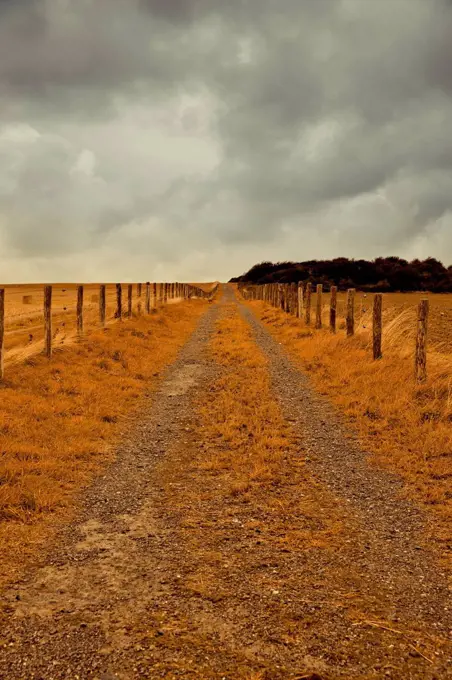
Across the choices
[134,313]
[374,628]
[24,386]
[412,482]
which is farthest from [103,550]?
[134,313]

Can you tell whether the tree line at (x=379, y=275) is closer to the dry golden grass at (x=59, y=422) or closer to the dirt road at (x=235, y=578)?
the dry golden grass at (x=59, y=422)

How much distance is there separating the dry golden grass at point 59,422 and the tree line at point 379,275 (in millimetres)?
60881

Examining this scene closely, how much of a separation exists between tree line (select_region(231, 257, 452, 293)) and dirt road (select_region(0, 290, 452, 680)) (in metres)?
67.8

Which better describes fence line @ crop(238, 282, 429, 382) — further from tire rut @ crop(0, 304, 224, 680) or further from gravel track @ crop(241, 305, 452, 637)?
tire rut @ crop(0, 304, 224, 680)

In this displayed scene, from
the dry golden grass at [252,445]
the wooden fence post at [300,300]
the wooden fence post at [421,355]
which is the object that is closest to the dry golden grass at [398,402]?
the wooden fence post at [421,355]

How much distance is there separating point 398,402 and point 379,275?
7630 cm

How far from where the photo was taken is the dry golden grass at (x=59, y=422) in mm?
5684

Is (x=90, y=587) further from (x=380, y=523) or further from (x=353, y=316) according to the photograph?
(x=353, y=316)

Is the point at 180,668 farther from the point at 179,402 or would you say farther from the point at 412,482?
the point at 179,402

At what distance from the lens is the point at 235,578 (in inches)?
172

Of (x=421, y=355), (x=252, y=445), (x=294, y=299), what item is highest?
(x=294, y=299)

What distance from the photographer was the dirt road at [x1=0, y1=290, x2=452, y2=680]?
11.1 feet

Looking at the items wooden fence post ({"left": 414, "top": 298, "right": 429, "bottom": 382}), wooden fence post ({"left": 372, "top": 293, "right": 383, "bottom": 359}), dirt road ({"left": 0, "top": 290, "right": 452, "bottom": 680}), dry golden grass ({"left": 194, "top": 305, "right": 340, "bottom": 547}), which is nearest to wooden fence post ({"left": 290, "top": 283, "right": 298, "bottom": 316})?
wooden fence post ({"left": 372, "top": 293, "right": 383, "bottom": 359})

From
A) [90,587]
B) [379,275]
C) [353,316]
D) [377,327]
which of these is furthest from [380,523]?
[379,275]
